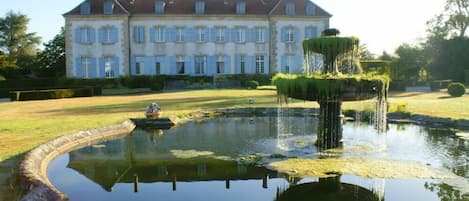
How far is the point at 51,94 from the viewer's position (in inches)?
1012

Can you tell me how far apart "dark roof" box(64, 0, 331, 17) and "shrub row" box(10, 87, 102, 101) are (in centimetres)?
997

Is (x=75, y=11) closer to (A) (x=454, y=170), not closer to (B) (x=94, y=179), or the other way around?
(B) (x=94, y=179)

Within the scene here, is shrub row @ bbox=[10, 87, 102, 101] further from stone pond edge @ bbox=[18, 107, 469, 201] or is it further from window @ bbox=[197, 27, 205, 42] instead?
stone pond edge @ bbox=[18, 107, 469, 201]

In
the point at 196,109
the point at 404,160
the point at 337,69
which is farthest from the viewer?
the point at 196,109

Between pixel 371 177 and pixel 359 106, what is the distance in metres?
10.7

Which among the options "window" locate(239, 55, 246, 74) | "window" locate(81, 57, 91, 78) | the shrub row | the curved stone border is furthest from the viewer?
"window" locate(239, 55, 246, 74)

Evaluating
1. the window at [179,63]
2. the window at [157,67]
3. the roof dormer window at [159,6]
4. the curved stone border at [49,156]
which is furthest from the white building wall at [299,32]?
the curved stone border at [49,156]

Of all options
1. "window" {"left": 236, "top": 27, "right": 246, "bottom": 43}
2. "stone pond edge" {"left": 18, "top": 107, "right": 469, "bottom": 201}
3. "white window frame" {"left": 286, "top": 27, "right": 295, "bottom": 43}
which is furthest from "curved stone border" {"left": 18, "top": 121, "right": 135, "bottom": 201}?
"white window frame" {"left": 286, "top": 27, "right": 295, "bottom": 43}

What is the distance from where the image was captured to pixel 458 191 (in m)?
6.41

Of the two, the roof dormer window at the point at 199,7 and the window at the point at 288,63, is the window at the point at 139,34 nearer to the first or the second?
the roof dormer window at the point at 199,7

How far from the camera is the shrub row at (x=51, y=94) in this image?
24.5 metres

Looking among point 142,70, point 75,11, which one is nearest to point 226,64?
point 142,70

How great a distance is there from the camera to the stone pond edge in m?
5.59

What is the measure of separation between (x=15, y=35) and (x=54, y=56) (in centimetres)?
1378
